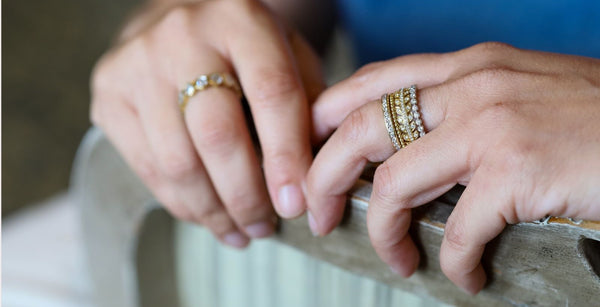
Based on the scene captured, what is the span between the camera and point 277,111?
1.30 feet

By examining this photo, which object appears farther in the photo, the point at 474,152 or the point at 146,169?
the point at 146,169

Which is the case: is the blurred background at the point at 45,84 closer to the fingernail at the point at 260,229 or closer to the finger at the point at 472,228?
the fingernail at the point at 260,229

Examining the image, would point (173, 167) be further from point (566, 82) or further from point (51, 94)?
point (51, 94)

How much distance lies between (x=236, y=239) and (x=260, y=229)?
4cm

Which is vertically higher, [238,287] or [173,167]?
[173,167]

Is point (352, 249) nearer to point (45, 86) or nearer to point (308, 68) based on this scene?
point (308, 68)

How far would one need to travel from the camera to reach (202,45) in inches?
17.2

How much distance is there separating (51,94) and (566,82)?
168 cm

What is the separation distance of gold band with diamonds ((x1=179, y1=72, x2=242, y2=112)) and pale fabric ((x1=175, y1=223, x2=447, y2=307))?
0.49 ft

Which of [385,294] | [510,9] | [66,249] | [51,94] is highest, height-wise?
[510,9]

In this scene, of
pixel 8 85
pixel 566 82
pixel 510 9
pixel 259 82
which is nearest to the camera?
pixel 566 82

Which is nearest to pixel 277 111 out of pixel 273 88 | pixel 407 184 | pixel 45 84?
pixel 273 88

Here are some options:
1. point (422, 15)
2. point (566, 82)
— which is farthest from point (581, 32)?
point (566, 82)

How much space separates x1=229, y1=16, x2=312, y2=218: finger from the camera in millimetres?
388
